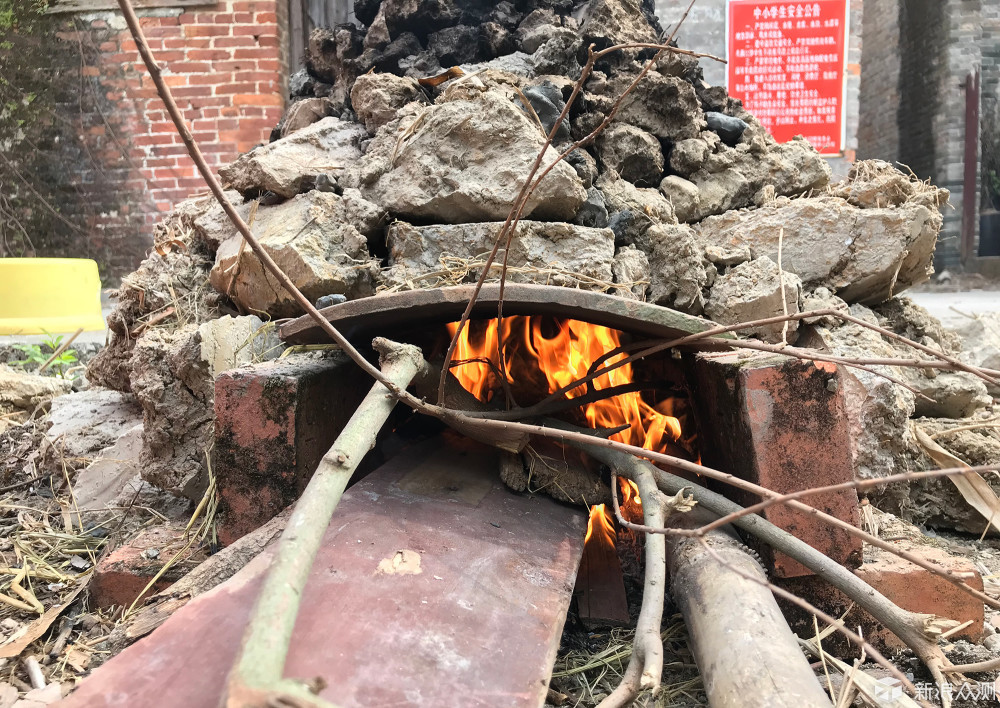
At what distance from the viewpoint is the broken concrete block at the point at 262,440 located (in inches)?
67.5

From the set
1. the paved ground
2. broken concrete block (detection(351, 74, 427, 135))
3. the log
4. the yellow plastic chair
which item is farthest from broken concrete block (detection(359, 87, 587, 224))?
the yellow plastic chair

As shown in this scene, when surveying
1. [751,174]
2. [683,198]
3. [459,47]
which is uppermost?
[459,47]

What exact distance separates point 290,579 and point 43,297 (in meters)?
5.27

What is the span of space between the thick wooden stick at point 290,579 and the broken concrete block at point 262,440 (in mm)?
432

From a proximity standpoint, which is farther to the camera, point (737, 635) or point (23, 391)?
point (23, 391)

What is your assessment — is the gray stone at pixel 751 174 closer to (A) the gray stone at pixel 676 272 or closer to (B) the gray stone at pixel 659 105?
(B) the gray stone at pixel 659 105

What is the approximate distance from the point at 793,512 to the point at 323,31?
357 centimetres

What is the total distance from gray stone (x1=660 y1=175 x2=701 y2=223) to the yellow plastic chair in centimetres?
448

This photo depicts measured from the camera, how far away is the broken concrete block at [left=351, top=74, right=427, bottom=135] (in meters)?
3.05

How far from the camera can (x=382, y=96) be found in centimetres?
304

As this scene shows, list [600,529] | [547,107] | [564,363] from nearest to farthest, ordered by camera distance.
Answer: [600,529] → [564,363] → [547,107]

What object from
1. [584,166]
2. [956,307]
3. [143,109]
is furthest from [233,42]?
[956,307]

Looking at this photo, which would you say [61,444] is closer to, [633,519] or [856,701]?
[633,519]

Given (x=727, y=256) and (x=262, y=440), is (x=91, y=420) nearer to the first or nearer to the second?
(x=262, y=440)
